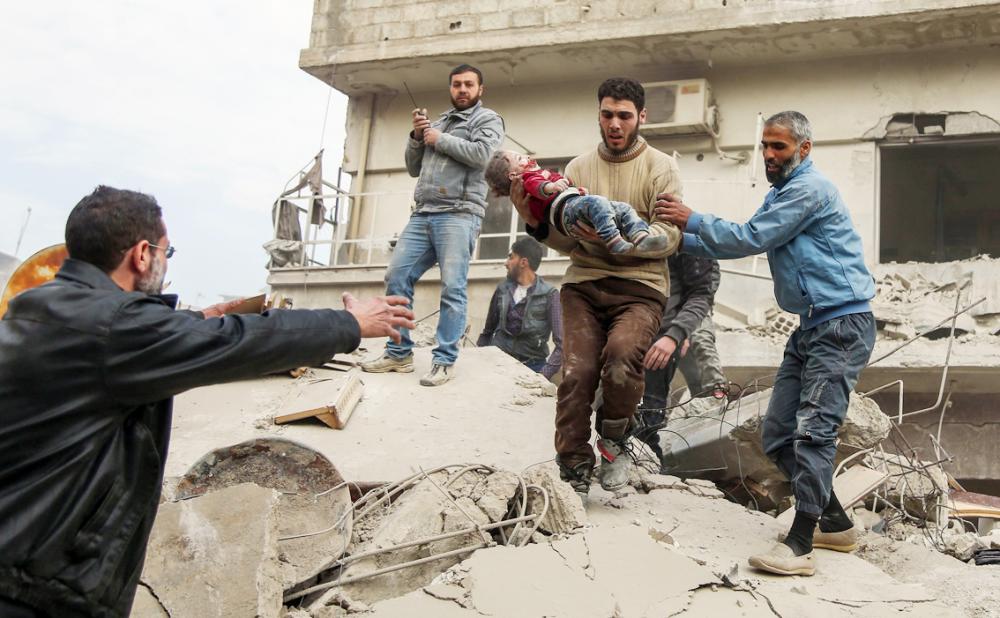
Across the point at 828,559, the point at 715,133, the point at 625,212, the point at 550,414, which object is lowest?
the point at 828,559

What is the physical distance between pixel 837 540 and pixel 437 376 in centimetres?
284

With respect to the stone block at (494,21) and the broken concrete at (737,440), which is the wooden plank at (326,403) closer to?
the broken concrete at (737,440)

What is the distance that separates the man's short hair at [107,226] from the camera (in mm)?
2219

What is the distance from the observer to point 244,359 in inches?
84.9

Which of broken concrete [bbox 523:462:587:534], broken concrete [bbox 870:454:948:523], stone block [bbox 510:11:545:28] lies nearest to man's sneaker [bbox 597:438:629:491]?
broken concrete [bbox 523:462:587:534]

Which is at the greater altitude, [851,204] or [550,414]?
[851,204]

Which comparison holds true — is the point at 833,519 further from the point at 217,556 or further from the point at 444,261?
the point at 444,261

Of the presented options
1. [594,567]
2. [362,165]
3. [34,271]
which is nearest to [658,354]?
[594,567]

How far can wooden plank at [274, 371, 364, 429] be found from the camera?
522cm

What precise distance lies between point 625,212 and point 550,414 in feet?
6.90

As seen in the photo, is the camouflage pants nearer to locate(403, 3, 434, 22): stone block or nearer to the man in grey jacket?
the man in grey jacket

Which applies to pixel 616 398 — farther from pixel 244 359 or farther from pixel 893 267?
pixel 893 267

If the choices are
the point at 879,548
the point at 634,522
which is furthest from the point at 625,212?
the point at 879,548

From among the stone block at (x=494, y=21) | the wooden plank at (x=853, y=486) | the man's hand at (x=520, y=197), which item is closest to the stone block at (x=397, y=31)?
the stone block at (x=494, y=21)
